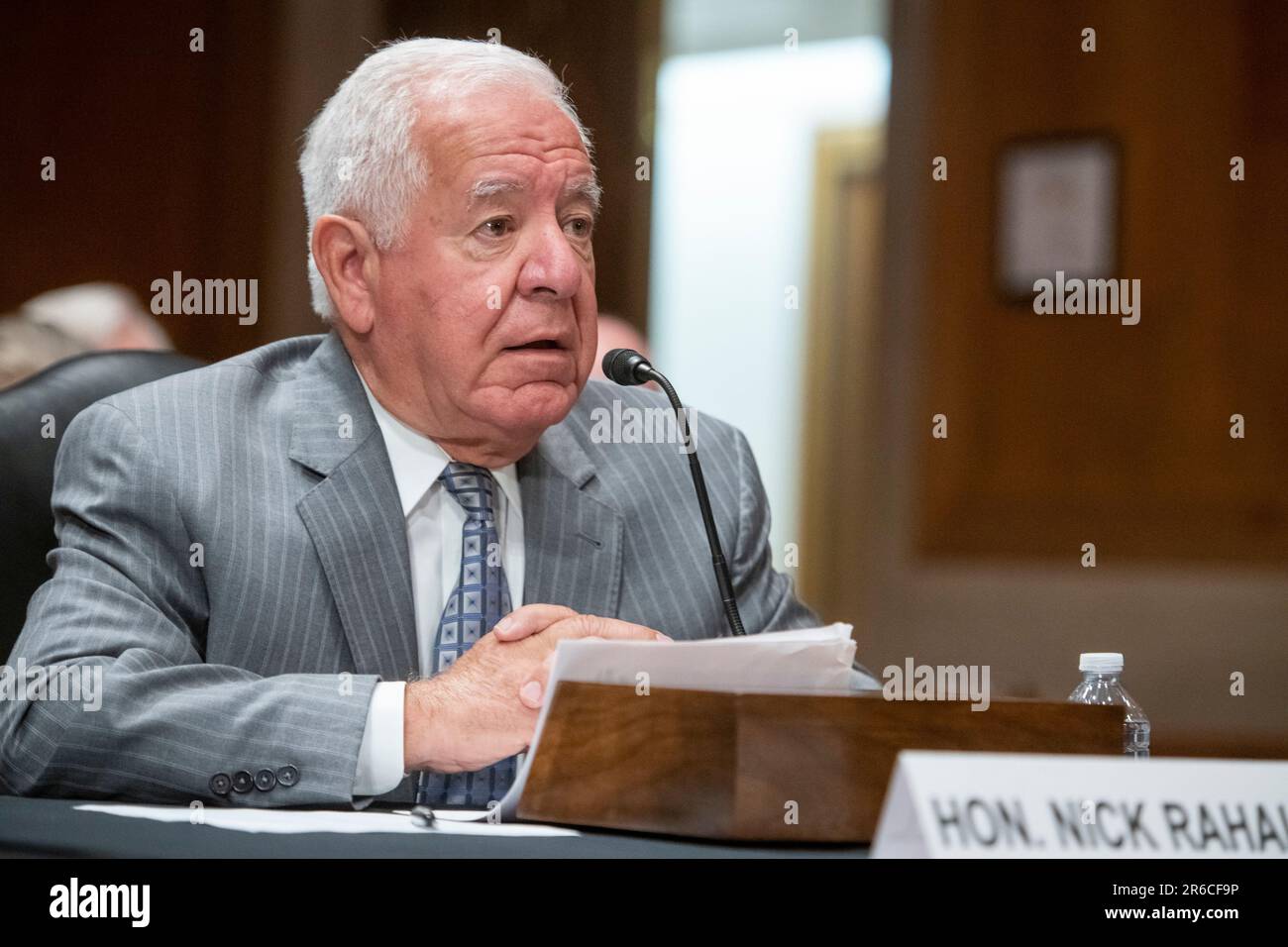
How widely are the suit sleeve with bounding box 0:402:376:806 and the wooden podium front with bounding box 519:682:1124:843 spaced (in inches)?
12.6

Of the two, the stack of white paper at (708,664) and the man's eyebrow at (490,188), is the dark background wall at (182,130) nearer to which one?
the man's eyebrow at (490,188)

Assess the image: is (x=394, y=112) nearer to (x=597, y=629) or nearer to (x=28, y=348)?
(x=597, y=629)

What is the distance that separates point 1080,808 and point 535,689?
1.91ft

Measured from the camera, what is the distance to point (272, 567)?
169 centimetres

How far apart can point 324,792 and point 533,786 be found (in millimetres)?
285

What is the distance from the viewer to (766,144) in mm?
Result: 4918

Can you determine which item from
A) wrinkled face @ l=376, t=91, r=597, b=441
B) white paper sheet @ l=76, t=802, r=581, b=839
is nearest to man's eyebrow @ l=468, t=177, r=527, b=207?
wrinkled face @ l=376, t=91, r=597, b=441

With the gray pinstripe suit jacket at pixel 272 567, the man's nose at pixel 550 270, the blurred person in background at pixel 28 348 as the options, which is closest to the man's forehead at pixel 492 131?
the man's nose at pixel 550 270

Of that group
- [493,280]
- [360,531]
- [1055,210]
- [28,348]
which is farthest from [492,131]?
[1055,210]

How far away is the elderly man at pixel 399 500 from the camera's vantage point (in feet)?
4.62

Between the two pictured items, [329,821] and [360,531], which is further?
[360,531]

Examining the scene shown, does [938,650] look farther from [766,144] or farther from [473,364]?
[473,364]

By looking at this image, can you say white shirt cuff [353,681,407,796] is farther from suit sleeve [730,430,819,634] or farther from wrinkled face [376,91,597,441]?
suit sleeve [730,430,819,634]
